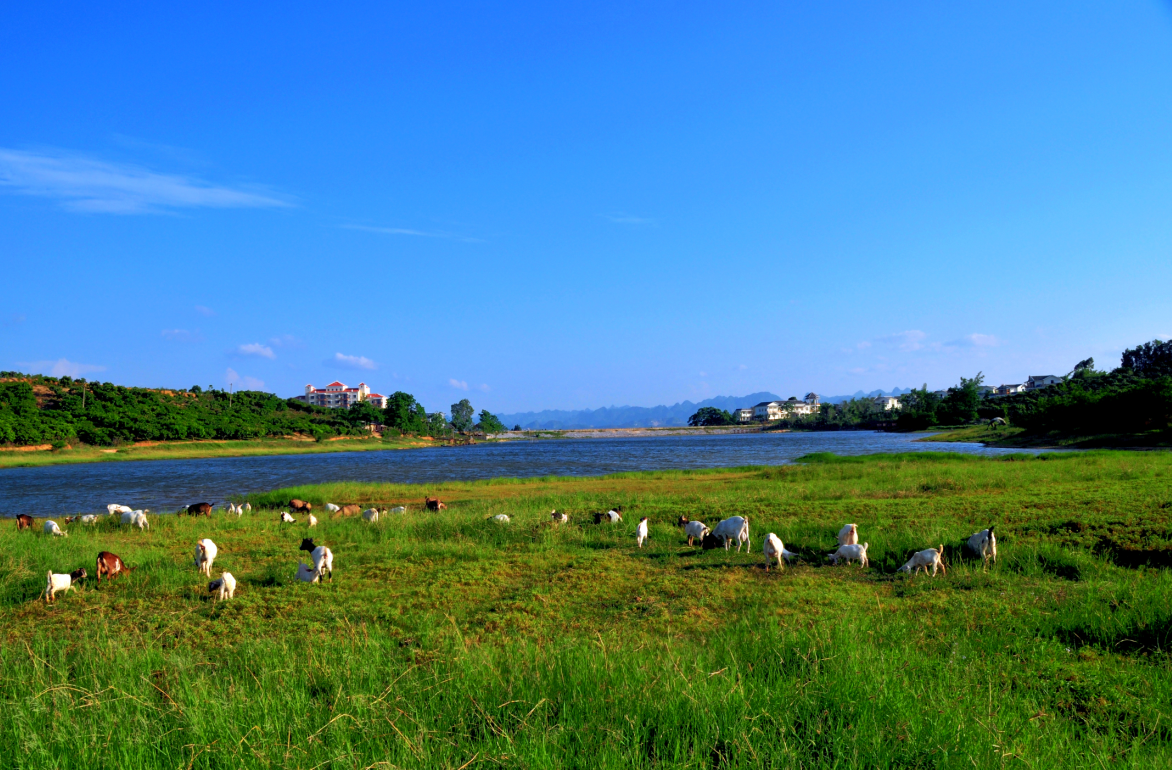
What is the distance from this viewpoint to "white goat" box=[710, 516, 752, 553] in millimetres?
12641

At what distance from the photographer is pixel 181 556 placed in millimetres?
13031

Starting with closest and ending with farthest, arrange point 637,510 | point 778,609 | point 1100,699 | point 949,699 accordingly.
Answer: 1. point 949,699
2. point 1100,699
3. point 778,609
4. point 637,510

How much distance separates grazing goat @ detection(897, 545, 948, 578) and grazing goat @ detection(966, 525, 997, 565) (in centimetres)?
82

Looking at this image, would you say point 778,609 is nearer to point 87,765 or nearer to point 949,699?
point 949,699

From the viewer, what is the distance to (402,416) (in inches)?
5128

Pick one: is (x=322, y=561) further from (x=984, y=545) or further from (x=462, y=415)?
(x=462, y=415)

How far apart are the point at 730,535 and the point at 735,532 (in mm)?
166

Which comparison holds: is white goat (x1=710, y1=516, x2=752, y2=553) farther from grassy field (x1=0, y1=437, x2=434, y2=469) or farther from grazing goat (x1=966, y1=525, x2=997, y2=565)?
grassy field (x1=0, y1=437, x2=434, y2=469)

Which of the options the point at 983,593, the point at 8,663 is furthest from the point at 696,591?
the point at 8,663

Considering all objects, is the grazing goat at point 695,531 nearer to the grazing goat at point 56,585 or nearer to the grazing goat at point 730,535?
the grazing goat at point 730,535

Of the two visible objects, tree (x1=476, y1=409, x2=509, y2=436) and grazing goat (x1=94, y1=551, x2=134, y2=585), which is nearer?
grazing goat (x1=94, y1=551, x2=134, y2=585)

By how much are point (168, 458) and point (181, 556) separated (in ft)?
230

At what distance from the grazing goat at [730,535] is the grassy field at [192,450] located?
224 ft

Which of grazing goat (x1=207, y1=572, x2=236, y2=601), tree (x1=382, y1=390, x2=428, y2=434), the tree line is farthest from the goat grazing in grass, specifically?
tree (x1=382, y1=390, x2=428, y2=434)
